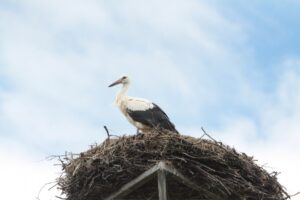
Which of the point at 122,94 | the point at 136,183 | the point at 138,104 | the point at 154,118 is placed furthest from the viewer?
the point at 122,94

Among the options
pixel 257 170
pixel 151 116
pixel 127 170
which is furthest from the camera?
pixel 151 116

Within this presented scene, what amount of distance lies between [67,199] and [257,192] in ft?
6.97

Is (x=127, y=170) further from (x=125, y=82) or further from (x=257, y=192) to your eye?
(x=125, y=82)

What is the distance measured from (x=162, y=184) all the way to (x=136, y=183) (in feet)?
1.36

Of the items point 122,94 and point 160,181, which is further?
point 122,94

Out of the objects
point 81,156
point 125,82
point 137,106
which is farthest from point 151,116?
point 81,156

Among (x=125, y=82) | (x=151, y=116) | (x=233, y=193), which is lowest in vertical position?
(x=233, y=193)

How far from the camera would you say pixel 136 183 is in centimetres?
755

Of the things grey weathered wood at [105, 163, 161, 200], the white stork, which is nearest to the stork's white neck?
the white stork

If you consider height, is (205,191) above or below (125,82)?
below

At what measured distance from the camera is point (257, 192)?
793cm

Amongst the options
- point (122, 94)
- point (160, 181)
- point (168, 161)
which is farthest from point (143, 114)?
point (160, 181)

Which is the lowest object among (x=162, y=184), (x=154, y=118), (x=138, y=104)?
(x=162, y=184)

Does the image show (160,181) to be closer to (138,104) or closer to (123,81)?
(138,104)
